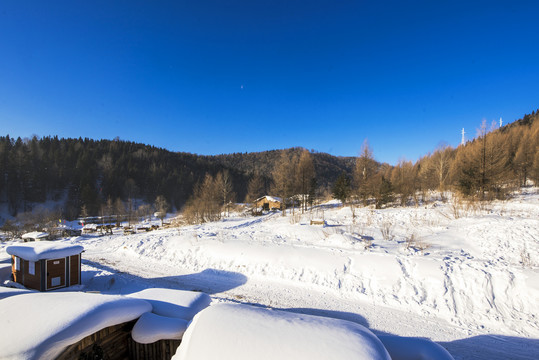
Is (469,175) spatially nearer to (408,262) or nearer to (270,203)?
(408,262)

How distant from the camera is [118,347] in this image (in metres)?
3.83

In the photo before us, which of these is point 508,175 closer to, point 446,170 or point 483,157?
point 483,157

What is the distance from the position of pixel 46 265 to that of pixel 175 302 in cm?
857

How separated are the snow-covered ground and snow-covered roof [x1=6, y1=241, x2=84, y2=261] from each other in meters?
1.69

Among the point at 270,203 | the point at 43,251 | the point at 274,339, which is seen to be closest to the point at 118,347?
the point at 274,339

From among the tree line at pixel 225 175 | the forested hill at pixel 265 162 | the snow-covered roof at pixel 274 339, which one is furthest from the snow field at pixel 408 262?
the forested hill at pixel 265 162

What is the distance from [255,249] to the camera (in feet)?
35.2

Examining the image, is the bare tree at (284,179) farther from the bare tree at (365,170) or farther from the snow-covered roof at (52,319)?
the snow-covered roof at (52,319)

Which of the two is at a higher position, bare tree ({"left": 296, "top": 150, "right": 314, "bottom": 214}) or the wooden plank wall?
bare tree ({"left": 296, "top": 150, "right": 314, "bottom": 214})

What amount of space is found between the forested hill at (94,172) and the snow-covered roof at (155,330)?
5951 centimetres

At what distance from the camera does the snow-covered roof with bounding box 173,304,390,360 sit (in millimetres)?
1885

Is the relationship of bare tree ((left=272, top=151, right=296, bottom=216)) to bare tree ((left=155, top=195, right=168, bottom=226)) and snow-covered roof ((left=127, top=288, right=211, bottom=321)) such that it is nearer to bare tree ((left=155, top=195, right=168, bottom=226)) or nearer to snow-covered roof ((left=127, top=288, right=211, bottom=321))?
snow-covered roof ((left=127, top=288, right=211, bottom=321))

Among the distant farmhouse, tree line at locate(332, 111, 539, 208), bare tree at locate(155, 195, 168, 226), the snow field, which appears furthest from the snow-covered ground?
bare tree at locate(155, 195, 168, 226)

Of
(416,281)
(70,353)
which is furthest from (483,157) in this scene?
(70,353)
